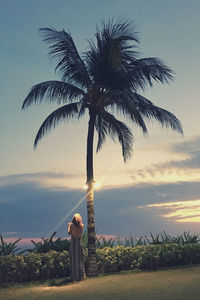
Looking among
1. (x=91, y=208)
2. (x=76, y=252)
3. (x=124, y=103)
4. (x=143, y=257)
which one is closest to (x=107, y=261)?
(x=143, y=257)

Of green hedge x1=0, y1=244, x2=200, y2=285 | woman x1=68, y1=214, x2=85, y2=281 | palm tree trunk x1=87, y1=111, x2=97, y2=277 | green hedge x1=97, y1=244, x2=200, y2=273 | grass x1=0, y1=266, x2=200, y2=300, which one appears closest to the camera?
grass x1=0, y1=266, x2=200, y2=300

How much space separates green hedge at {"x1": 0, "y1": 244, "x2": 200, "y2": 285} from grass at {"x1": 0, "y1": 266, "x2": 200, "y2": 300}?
0.66 metres

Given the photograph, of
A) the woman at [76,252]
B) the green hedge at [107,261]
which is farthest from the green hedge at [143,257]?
the woman at [76,252]

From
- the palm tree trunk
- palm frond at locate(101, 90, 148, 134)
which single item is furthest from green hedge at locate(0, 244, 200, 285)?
palm frond at locate(101, 90, 148, 134)

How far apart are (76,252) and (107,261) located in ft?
5.89

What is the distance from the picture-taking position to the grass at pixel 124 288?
36.9 ft

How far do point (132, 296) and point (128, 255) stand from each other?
4875 mm

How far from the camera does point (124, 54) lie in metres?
17.7

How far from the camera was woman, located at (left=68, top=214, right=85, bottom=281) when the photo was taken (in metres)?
14.4

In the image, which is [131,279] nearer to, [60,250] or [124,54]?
[60,250]

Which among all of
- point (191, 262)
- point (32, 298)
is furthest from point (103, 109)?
point (32, 298)

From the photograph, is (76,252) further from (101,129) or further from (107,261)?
(101,129)

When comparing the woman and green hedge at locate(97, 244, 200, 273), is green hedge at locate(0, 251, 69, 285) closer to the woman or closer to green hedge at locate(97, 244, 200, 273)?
the woman

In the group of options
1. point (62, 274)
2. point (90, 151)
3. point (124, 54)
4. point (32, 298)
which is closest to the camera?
point (32, 298)
